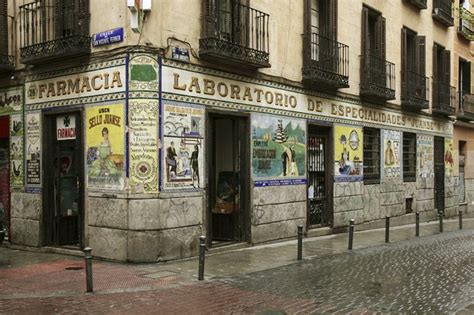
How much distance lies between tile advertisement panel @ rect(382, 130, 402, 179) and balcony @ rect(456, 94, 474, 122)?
249 inches

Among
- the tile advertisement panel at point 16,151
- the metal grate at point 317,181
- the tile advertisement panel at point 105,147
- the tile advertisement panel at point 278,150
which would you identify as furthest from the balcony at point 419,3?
the tile advertisement panel at point 16,151

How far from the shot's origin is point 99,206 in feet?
34.2

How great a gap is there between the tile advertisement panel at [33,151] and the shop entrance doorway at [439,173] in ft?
54.0

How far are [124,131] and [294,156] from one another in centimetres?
534

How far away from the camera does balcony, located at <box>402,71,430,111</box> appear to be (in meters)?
19.3

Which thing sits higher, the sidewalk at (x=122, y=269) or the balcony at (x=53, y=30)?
the balcony at (x=53, y=30)

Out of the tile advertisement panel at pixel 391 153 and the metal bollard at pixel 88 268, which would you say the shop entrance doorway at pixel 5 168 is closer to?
the metal bollard at pixel 88 268

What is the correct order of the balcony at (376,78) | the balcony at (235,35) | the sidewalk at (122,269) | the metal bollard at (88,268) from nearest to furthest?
the metal bollard at (88,268) < the sidewalk at (122,269) < the balcony at (235,35) < the balcony at (376,78)

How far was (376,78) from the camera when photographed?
1741 cm

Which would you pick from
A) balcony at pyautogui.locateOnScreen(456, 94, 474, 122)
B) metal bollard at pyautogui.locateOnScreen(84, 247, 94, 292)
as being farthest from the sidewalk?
balcony at pyautogui.locateOnScreen(456, 94, 474, 122)

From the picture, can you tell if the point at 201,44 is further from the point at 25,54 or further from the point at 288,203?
the point at 288,203

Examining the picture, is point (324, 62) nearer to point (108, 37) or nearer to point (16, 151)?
point (108, 37)

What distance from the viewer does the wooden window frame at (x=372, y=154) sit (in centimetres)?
1762

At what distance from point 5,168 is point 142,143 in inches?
200
